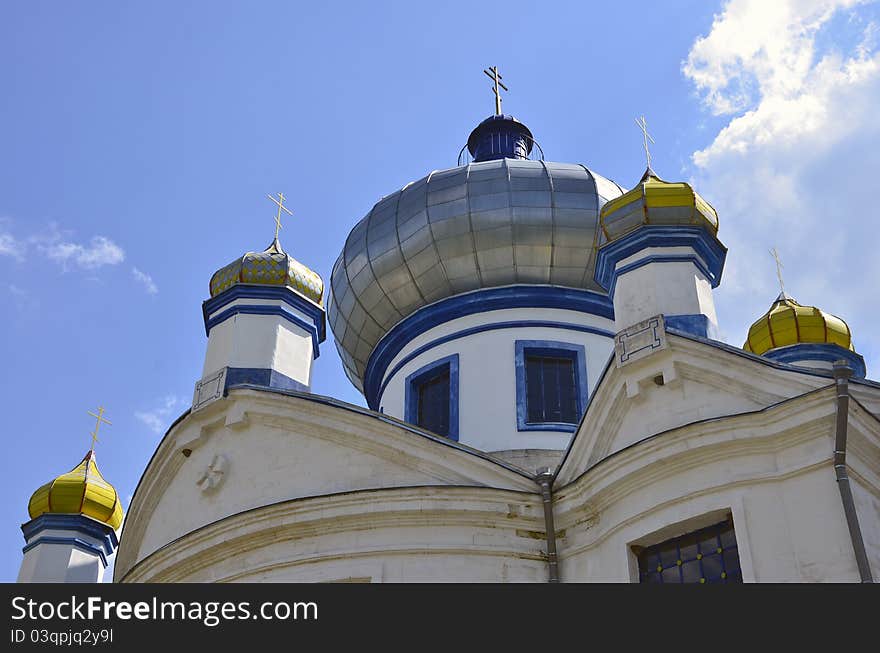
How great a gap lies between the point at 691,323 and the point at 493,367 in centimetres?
329

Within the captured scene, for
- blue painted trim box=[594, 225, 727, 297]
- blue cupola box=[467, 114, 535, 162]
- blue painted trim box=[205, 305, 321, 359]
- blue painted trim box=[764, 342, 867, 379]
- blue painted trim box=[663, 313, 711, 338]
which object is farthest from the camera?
blue cupola box=[467, 114, 535, 162]

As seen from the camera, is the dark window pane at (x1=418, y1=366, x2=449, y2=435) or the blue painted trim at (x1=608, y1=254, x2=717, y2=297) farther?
the dark window pane at (x1=418, y1=366, x2=449, y2=435)

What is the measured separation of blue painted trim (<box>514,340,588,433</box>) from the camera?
12375mm

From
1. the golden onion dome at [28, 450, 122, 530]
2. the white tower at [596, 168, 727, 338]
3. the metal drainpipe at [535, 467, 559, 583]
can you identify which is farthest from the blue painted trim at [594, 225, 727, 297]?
the golden onion dome at [28, 450, 122, 530]

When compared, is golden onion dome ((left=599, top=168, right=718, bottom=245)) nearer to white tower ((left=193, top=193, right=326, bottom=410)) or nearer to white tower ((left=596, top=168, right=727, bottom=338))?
white tower ((left=596, top=168, right=727, bottom=338))

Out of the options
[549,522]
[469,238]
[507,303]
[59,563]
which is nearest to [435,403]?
[507,303]

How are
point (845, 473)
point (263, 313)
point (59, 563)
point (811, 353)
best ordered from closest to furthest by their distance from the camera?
point (845, 473)
point (263, 313)
point (59, 563)
point (811, 353)

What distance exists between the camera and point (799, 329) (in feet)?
46.2

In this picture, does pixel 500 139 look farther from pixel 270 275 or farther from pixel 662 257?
pixel 662 257

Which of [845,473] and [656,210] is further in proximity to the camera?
[656,210]

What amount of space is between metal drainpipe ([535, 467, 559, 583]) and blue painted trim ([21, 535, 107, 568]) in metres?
5.94
